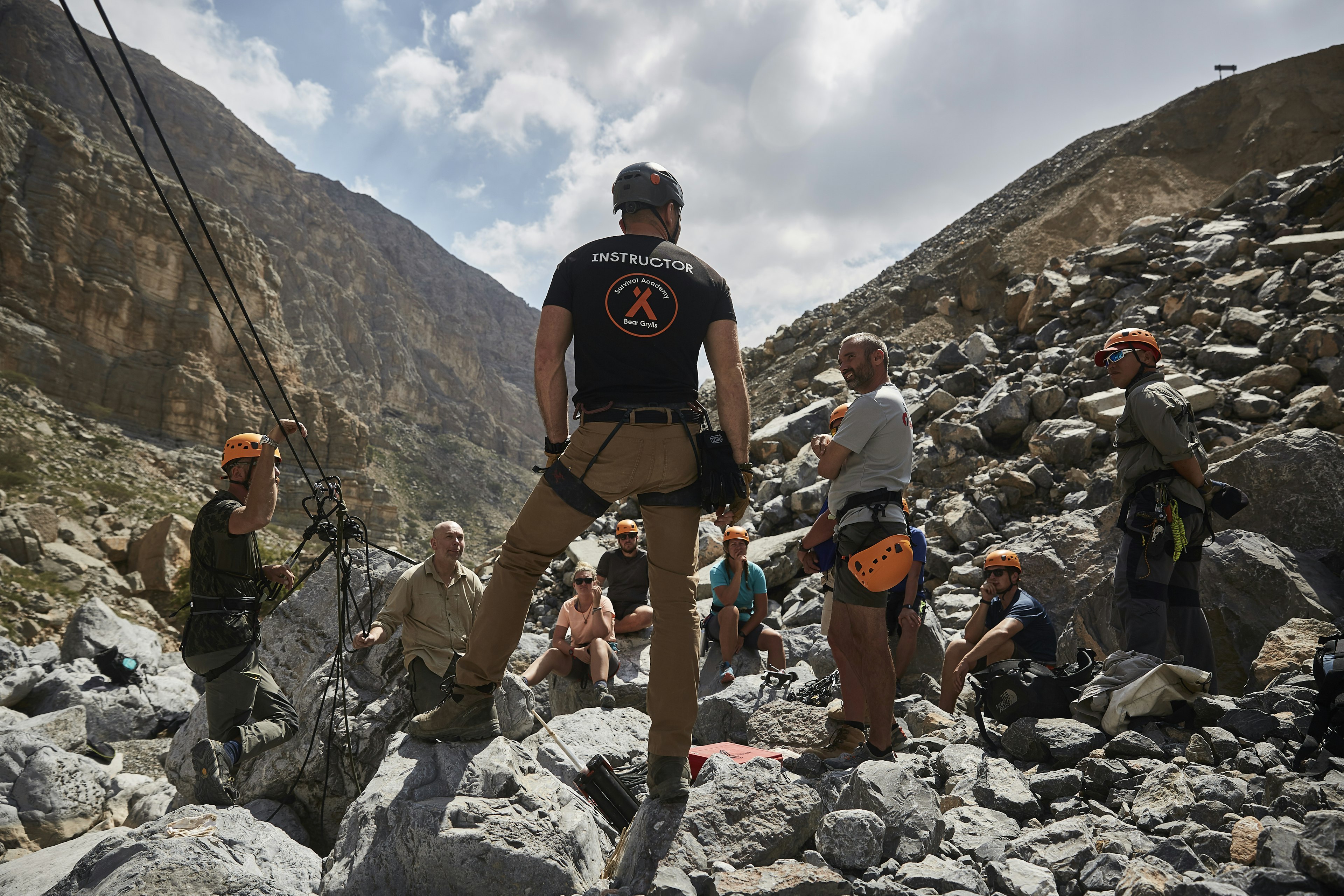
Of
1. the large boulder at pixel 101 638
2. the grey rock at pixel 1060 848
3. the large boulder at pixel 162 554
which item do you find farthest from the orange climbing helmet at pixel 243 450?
the large boulder at pixel 162 554


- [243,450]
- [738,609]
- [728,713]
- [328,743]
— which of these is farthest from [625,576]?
[243,450]

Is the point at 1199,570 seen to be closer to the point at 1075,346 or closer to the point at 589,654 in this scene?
the point at 589,654

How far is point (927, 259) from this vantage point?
28.9 m

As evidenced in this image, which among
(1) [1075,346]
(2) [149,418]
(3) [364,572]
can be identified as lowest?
(3) [364,572]

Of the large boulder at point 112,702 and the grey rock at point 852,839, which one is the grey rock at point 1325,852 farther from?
the large boulder at point 112,702

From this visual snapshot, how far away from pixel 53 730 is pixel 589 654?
6272 mm

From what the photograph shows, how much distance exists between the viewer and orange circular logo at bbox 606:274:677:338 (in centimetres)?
316

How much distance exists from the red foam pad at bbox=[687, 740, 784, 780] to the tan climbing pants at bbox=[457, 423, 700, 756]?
63cm

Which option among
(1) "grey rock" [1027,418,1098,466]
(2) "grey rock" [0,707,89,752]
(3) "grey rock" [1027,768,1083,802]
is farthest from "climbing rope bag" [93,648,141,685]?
(1) "grey rock" [1027,418,1098,466]

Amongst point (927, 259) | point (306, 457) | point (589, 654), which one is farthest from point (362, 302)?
point (589, 654)

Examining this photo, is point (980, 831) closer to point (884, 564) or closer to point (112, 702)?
point (884, 564)

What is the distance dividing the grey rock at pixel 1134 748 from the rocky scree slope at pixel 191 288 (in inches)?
2009

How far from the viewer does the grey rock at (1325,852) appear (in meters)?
2.26

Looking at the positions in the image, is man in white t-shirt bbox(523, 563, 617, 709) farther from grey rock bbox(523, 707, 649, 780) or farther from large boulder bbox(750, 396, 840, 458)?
large boulder bbox(750, 396, 840, 458)
